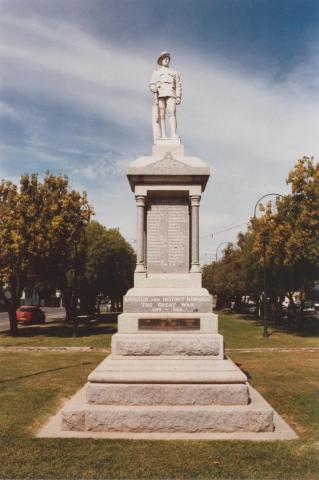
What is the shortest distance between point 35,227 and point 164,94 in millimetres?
14948

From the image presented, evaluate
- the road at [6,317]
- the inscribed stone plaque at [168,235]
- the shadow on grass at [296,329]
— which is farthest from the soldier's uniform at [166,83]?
the road at [6,317]

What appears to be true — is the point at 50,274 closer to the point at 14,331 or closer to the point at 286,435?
the point at 14,331

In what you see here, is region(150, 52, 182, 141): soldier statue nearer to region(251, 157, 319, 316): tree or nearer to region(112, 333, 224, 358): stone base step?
region(112, 333, 224, 358): stone base step

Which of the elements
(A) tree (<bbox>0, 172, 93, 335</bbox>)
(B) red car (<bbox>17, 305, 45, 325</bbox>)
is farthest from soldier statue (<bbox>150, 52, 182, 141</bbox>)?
(B) red car (<bbox>17, 305, 45, 325</bbox>)

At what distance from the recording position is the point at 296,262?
85.8 feet

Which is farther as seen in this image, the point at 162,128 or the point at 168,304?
the point at 162,128

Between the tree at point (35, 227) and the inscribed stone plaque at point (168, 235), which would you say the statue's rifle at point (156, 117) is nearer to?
the inscribed stone plaque at point (168, 235)

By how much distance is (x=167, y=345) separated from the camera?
8.60 metres

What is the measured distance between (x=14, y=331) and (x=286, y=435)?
21.9 metres

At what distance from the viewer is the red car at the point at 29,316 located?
3634 cm

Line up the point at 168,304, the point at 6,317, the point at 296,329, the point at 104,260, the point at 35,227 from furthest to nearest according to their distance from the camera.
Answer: the point at 6,317
the point at 104,260
the point at 296,329
the point at 35,227
the point at 168,304

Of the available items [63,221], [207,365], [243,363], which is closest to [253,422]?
[207,365]

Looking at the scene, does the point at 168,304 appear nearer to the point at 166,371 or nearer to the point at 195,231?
the point at 166,371

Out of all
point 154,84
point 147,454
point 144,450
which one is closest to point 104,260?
point 154,84
